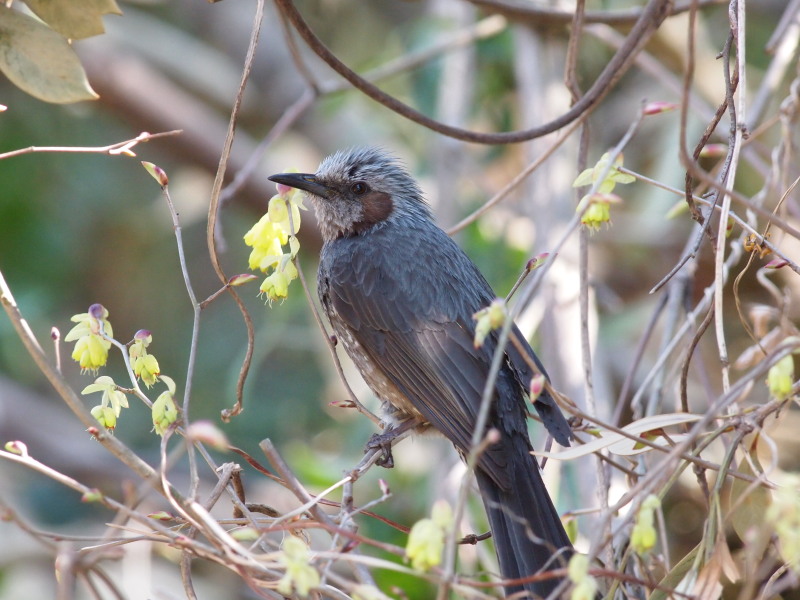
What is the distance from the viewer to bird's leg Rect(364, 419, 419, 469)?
3760 millimetres

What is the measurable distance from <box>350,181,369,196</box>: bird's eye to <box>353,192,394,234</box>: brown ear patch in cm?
3

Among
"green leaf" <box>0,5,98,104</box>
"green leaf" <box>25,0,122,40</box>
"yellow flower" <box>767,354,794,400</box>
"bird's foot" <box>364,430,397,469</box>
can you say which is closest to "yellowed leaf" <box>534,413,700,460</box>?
"yellow flower" <box>767,354,794,400</box>

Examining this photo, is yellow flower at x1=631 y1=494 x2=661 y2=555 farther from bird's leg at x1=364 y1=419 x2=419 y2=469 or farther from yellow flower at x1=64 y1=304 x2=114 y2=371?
bird's leg at x1=364 y1=419 x2=419 y2=469

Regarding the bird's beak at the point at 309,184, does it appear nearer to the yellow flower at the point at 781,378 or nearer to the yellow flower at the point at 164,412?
the yellow flower at the point at 164,412

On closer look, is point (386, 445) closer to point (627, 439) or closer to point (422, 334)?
point (422, 334)

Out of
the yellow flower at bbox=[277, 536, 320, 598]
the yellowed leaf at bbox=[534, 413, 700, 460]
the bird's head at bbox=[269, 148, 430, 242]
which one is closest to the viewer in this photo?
the yellow flower at bbox=[277, 536, 320, 598]

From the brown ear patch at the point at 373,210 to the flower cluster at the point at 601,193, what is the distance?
212 cm

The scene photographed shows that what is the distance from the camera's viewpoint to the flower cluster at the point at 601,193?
7.16 feet

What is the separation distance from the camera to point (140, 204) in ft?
27.0

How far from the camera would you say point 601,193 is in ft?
7.43

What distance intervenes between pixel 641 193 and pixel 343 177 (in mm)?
2525

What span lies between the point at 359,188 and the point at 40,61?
2045 millimetres

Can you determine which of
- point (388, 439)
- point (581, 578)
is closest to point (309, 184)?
point (388, 439)

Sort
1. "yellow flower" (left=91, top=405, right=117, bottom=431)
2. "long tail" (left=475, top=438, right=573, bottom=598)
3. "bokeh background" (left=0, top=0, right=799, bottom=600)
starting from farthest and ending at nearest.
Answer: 1. "bokeh background" (left=0, top=0, right=799, bottom=600)
2. "long tail" (left=475, top=438, right=573, bottom=598)
3. "yellow flower" (left=91, top=405, right=117, bottom=431)
